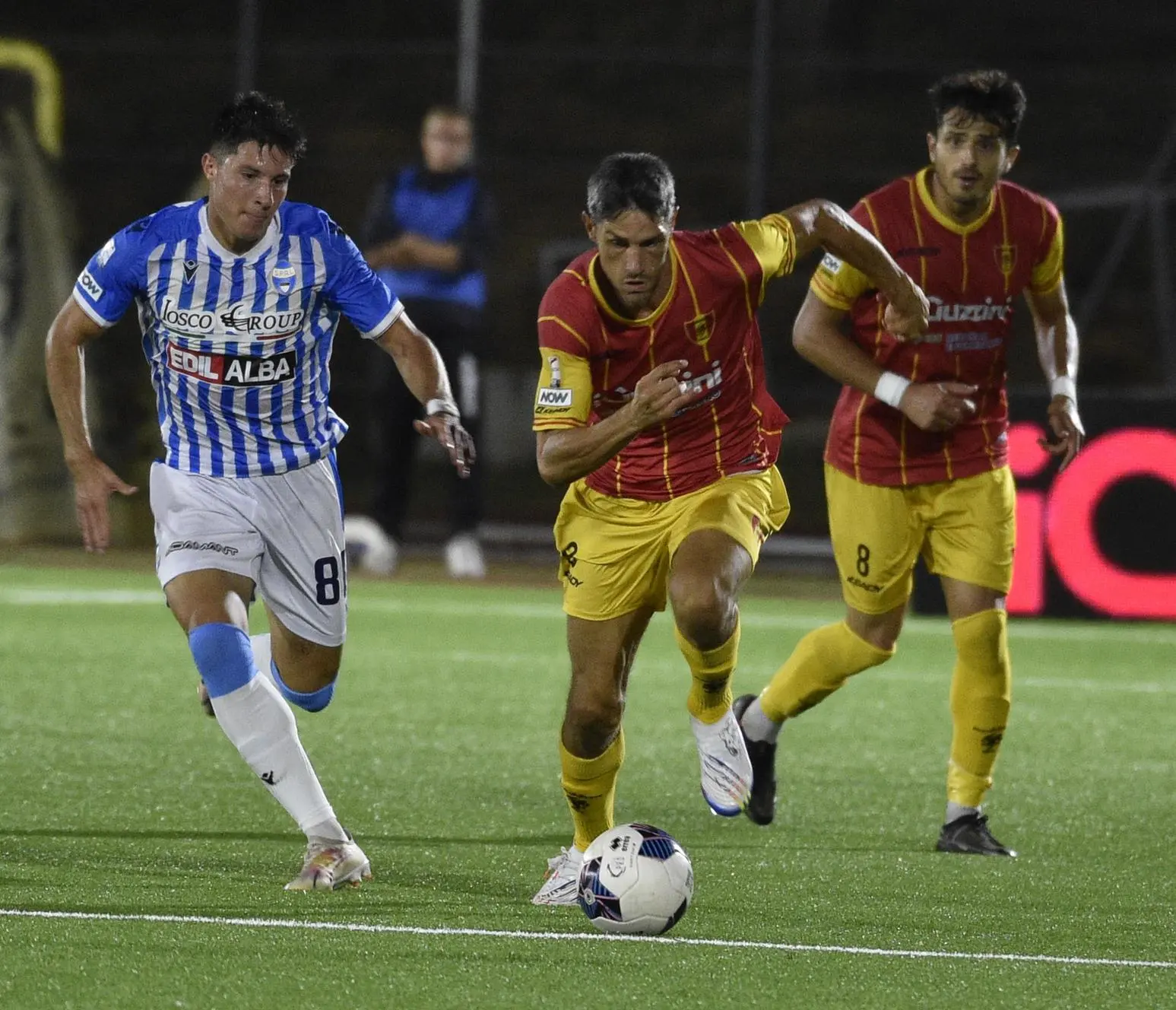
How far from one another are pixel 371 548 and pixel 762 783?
23.3 ft

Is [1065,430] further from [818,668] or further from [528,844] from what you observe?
[528,844]

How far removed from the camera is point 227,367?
548 cm

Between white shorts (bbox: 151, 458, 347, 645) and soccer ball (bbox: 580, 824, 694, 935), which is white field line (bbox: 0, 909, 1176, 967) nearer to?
soccer ball (bbox: 580, 824, 694, 935)

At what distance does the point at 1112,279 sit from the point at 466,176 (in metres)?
5.86

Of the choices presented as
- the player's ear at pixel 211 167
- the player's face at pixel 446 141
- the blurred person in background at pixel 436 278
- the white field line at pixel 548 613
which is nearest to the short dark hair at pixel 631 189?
the player's ear at pixel 211 167

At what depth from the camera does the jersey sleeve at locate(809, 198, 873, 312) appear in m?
6.04

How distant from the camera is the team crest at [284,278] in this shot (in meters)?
5.43

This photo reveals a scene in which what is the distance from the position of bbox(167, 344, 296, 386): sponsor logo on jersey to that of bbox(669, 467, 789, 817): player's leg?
3.60 feet

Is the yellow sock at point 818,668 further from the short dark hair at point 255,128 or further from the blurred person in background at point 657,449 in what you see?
the short dark hair at point 255,128

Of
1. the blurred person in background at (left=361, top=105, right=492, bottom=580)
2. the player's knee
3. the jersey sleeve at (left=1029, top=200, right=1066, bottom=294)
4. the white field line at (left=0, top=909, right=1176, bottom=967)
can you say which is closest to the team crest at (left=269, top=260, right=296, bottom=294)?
the player's knee

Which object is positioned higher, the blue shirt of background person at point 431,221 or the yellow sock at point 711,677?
the blue shirt of background person at point 431,221

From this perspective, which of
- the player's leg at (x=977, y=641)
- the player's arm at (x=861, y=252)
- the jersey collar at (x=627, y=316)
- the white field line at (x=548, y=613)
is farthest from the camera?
the white field line at (x=548, y=613)

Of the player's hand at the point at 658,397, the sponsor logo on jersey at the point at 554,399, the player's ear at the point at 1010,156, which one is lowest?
the sponsor logo on jersey at the point at 554,399

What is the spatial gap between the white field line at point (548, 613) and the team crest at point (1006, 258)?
4917 mm
